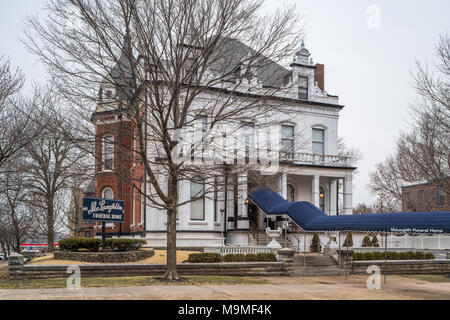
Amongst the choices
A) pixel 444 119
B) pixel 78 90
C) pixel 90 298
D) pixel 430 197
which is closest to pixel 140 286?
pixel 90 298

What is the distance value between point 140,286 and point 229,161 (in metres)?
7.26

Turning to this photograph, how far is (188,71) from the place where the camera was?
1747cm

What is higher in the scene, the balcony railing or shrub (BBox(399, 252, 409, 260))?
the balcony railing

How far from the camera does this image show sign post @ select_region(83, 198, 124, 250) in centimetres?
2317

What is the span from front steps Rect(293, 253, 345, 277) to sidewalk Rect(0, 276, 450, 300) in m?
2.93

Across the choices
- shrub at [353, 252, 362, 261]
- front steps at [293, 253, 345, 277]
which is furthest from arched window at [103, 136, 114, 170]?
shrub at [353, 252, 362, 261]

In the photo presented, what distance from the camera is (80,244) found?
78.6 ft

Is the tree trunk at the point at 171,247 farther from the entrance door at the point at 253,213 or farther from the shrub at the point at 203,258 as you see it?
the entrance door at the point at 253,213

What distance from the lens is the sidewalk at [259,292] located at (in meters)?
13.5

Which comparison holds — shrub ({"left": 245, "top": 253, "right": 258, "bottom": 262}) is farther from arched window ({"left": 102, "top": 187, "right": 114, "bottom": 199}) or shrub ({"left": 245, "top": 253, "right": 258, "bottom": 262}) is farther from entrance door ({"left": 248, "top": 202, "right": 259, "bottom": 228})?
arched window ({"left": 102, "top": 187, "right": 114, "bottom": 199})

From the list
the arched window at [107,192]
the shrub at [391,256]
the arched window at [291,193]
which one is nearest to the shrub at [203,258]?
the shrub at [391,256]

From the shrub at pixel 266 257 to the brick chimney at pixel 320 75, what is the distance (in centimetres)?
1912

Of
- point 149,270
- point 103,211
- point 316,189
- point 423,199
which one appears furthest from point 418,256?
point 423,199

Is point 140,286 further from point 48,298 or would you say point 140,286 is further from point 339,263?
point 339,263
